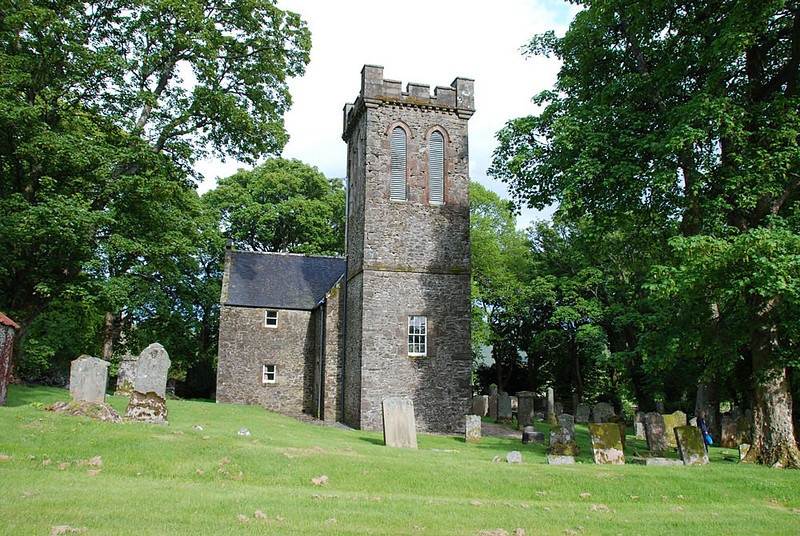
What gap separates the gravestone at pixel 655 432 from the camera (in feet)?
60.3

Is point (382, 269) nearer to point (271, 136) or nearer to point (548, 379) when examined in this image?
point (271, 136)

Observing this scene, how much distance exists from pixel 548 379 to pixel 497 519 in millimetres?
35257

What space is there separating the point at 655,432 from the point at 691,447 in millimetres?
3892

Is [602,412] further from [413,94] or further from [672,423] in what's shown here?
[413,94]

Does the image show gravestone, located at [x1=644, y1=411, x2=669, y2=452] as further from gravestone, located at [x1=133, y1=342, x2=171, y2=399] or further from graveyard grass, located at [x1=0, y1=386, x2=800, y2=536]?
gravestone, located at [x1=133, y1=342, x2=171, y2=399]

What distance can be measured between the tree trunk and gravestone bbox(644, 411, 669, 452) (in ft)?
10.5

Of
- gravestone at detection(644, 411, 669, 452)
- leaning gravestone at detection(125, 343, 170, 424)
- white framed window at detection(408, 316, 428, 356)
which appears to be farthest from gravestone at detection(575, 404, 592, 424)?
leaning gravestone at detection(125, 343, 170, 424)

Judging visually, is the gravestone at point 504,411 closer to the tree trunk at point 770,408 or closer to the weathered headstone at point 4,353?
the tree trunk at point 770,408

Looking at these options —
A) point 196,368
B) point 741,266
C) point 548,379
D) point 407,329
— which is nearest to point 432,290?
point 407,329

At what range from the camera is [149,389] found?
1617 cm

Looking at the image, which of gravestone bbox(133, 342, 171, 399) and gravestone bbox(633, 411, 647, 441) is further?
gravestone bbox(633, 411, 647, 441)

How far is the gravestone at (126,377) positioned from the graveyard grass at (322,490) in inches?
489


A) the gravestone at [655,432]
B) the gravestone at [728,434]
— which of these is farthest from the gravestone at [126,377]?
the gravestone at [728,434]

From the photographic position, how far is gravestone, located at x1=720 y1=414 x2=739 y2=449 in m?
22.1
